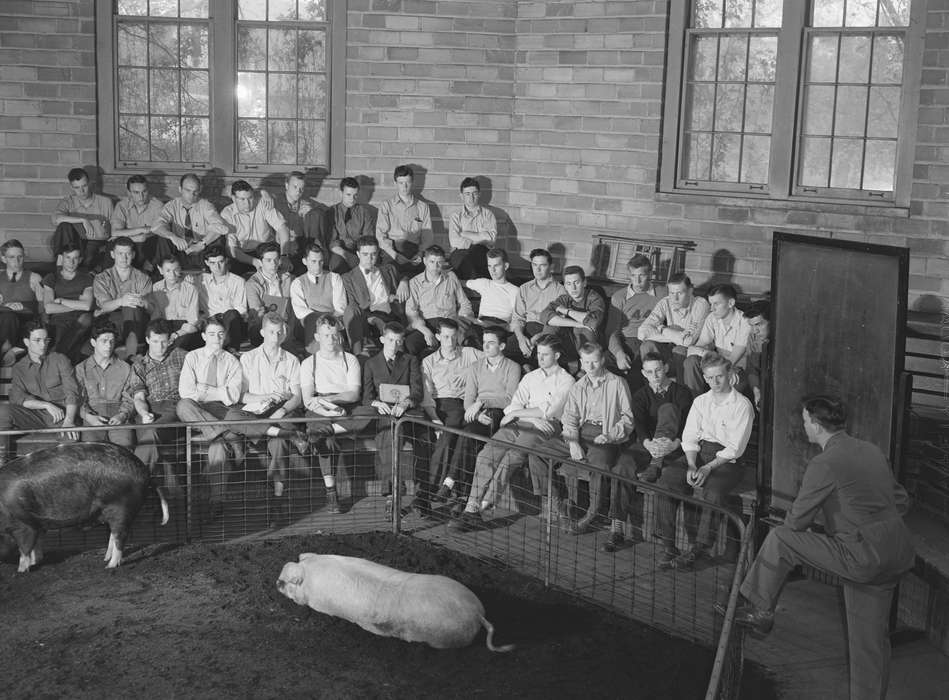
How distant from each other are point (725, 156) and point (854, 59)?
5.90 feet

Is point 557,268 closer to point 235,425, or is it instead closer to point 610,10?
point 610,10

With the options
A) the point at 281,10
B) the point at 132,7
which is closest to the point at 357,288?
the point at 281,10

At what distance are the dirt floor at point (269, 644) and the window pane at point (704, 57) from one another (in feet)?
24.0

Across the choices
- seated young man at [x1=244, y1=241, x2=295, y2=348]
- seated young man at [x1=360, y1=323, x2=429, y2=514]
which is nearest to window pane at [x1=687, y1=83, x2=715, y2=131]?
seated young man at [x1=360, y1=323, x2=429, y2=514]

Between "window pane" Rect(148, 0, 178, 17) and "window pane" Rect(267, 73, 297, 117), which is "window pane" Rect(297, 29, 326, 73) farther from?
"window pane" Rect(148, 0, 178, 17)

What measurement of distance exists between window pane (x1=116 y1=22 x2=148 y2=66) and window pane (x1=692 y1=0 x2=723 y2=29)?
22.1ft

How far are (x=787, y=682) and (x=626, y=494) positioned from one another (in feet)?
8.43

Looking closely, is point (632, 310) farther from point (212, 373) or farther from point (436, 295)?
point (212, 373)

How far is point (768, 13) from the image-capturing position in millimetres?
15117

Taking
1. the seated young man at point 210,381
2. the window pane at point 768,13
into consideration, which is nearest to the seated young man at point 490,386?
the seated young man at point 210,381

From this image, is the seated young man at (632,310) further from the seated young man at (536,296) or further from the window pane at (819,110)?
the window pane at (819,110)

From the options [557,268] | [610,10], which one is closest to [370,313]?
[557,268]

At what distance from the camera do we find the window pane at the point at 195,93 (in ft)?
54.7

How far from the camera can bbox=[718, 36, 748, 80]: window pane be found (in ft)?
50.3
